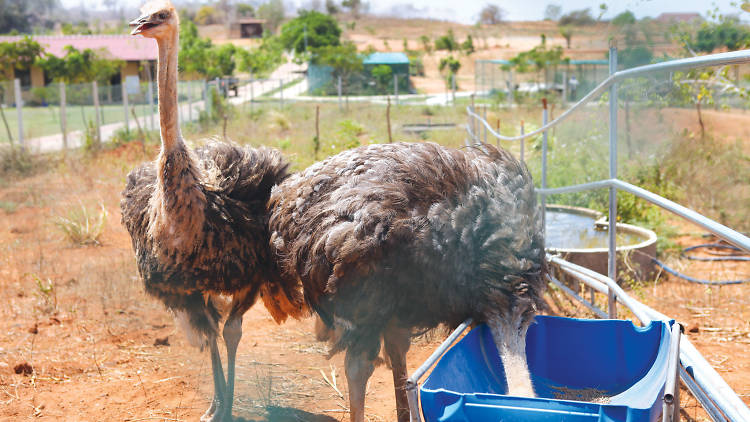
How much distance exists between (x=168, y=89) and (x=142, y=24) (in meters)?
0.32

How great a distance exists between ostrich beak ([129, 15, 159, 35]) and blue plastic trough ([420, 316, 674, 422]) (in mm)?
2129

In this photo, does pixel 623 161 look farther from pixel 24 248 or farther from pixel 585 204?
pixel 24 248

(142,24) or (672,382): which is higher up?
(142,24)

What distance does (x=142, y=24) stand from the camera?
340 centimetres

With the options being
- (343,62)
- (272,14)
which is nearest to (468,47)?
(343,62)

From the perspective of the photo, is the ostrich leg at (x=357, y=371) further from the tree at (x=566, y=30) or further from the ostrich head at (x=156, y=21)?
the tree at (x=566, y=30)

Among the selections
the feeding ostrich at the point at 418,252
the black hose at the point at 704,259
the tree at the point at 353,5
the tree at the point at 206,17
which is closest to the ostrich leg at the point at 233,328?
the feeding ostrich at the point at 418,252

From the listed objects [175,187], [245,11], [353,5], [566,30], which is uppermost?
[245,11]

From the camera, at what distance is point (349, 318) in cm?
264

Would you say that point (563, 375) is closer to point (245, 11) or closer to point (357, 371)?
point (357, 371)

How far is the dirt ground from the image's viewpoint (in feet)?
12.3

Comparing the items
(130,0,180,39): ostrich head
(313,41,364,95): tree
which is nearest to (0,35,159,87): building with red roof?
(313,41,364,95): tree

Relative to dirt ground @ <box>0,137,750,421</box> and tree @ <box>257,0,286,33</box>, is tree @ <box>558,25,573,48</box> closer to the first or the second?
dirt ground @ <box>0,137,750,421</box>

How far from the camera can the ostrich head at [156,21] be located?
3422mm
